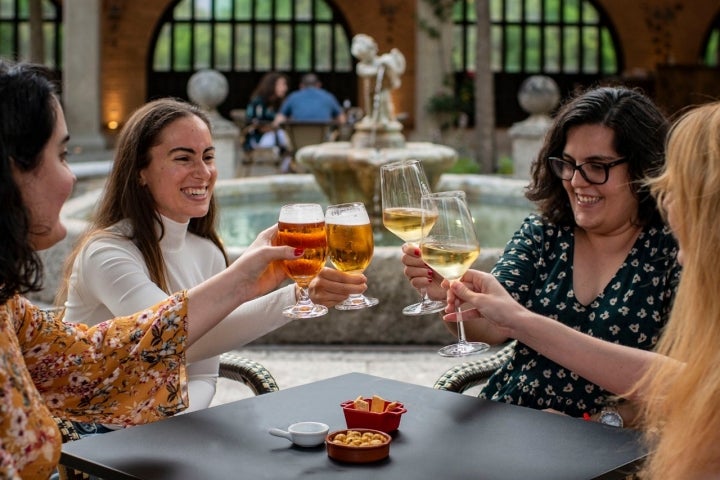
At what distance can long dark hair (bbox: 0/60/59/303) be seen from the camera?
1.68 metres

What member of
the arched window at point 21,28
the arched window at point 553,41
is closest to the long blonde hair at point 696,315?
the arched window at point 553,41

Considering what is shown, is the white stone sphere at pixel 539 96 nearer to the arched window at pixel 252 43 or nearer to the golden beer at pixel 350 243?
the arched window at pixel 252 43

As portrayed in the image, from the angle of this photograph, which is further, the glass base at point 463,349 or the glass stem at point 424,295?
the glass stem at point 424,295

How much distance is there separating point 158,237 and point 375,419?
1069 mm

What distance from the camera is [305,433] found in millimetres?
2002

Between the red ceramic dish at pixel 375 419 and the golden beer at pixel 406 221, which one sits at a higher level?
the golden beer at pixel 406 221

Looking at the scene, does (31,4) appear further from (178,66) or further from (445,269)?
(445,269)

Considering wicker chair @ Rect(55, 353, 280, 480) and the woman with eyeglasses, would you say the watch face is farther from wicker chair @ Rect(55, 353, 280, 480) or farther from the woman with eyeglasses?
wicker chair @ Rect(55, 353, 280, 480)

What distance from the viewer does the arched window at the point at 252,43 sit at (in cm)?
2242

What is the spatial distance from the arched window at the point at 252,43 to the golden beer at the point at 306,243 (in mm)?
20305

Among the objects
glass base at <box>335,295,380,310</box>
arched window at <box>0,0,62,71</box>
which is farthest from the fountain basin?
arched window at <box>0,0,62,71</box>

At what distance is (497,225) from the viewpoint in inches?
330

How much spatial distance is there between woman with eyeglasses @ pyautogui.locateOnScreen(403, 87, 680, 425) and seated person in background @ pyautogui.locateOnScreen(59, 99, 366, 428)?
0.59m

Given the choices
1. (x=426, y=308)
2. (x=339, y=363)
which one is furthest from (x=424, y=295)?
(x=339, y=363)
